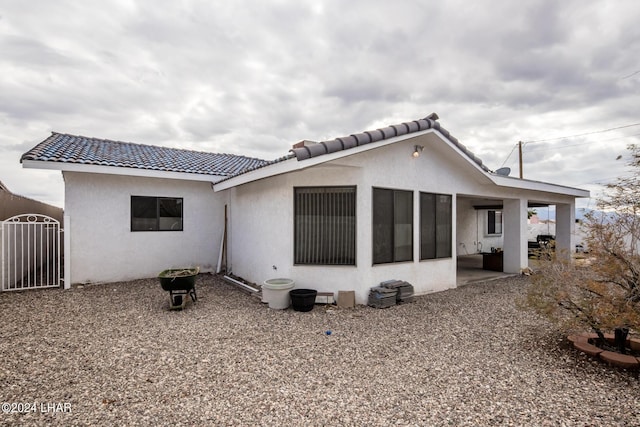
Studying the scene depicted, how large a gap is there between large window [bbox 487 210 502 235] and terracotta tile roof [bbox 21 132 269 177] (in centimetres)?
1453

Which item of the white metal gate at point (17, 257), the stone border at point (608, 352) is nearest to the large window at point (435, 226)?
the stone border at point (608, 352)

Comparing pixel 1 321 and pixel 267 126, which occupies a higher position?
pixel 267 126

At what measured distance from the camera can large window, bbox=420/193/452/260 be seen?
338 inches

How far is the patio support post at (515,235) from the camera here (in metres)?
11.9

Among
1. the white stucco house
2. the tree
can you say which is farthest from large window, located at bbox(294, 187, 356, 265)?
the tree

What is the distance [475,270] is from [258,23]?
38.8 feet

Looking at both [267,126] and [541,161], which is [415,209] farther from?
[541,161]

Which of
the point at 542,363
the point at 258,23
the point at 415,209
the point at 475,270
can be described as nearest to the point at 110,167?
the point at 258,23

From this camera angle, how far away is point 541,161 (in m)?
24.2

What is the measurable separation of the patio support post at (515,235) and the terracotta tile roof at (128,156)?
970 centimetres

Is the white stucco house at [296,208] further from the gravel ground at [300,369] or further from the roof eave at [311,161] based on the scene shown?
the gravel ground at [300,369]

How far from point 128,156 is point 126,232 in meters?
2.74

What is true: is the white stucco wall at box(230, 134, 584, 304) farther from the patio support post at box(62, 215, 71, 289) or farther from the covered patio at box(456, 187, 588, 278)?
the patio support post at box(62, 215, 71, 289)

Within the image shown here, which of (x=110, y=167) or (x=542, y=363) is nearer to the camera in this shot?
(x=542, y=363)
